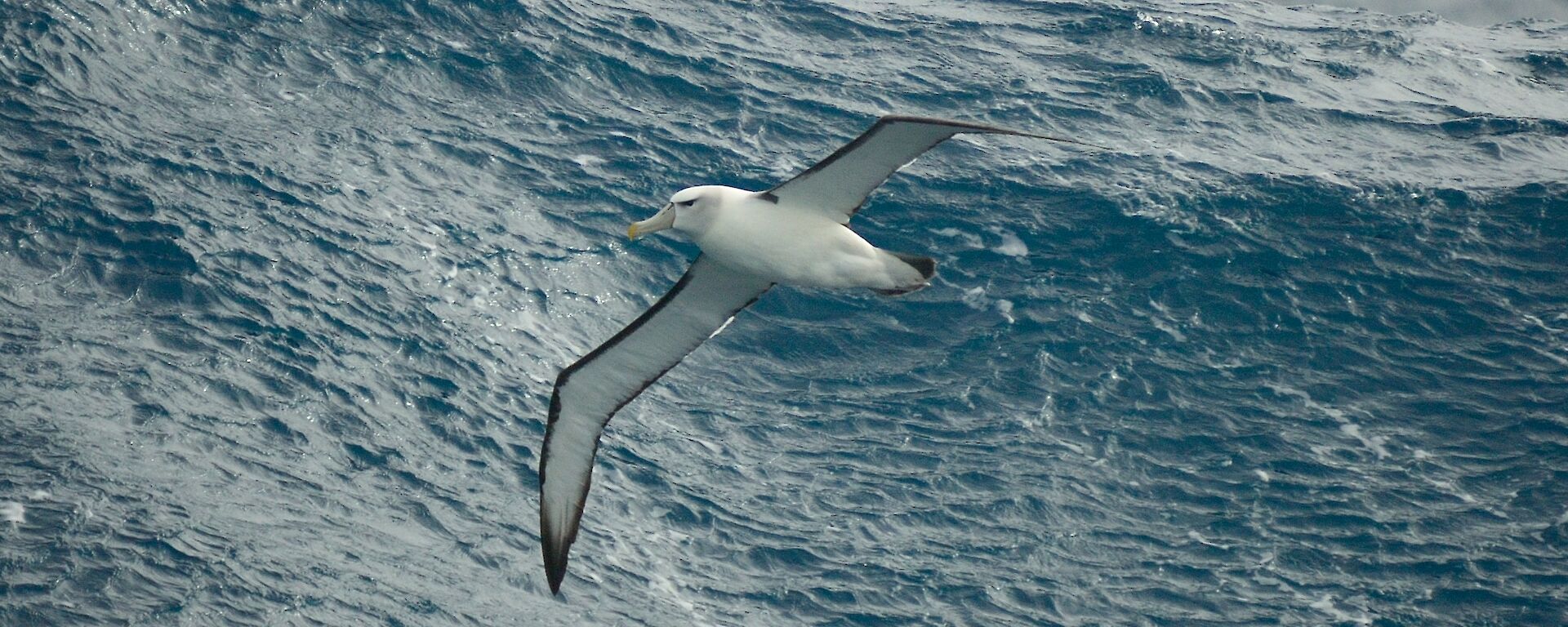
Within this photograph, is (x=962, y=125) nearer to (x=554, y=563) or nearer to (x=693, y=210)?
(x=693, y=210)

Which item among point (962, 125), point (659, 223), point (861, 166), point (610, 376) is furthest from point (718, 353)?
point (962, 125)

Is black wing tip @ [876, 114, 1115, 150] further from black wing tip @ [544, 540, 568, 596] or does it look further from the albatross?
black wing tip @ [544, 540, 568, 596]

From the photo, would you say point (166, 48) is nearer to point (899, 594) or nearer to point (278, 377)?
point (278, 377)

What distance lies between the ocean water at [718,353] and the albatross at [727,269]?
366 centimetres

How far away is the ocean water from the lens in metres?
19.0

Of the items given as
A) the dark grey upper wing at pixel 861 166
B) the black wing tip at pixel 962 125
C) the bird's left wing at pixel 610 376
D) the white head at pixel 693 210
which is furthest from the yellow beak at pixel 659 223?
the black wing tip at pixel 962 125

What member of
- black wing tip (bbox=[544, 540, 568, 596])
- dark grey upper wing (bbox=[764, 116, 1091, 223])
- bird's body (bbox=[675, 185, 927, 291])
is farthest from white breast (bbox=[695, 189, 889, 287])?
black wing tip (bbox=[544, 540, 568, 596])

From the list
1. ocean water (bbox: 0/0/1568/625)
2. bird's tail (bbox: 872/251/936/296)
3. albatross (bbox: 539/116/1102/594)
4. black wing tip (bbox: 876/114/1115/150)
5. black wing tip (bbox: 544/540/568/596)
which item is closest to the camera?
black wing tip (bbox: 876/114/1115/150)

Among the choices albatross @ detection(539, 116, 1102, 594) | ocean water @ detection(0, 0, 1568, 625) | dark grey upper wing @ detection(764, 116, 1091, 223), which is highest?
dark grey upper wing @ detection(764, 116, 1091, 223)

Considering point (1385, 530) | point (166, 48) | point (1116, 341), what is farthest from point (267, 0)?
point (1385, 530)

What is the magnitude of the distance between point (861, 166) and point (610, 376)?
373 centimetres

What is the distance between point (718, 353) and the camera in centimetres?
2311

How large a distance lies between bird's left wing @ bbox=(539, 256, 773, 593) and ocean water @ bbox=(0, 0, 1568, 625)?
334cm

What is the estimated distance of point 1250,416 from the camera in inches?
855
